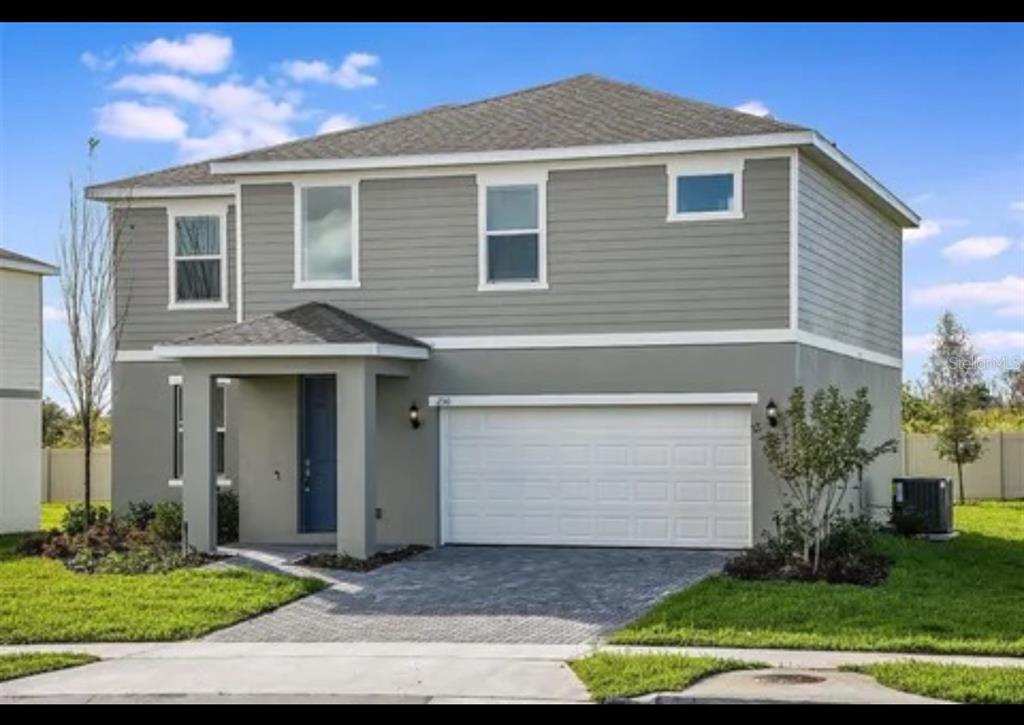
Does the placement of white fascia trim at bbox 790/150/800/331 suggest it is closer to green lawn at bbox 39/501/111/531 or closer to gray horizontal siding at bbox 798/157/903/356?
gray horizontal siding at bbox 798/157/903/356

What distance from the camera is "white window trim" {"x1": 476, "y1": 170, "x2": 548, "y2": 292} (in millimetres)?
18750

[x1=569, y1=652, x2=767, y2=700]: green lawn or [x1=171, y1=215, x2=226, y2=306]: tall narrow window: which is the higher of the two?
[x1=171, y1=215, x2=226, y2=306]: tall narrow window

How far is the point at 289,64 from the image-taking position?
14523 millimetres

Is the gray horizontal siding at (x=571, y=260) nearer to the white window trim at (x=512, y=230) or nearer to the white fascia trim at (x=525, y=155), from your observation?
the white window trim at (x=512, y=230)

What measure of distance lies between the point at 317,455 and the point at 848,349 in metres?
8.66

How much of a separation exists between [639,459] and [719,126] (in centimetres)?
473

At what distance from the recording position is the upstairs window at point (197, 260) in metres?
21.6

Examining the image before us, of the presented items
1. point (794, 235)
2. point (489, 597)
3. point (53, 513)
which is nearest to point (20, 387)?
point (53, 513)

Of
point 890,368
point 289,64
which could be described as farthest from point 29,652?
point 890,368

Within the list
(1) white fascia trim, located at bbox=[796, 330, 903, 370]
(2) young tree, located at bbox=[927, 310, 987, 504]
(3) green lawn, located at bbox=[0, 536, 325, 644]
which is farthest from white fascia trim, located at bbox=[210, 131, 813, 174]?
(2) young tree, located at bbox=[927, 310, 987, 504]

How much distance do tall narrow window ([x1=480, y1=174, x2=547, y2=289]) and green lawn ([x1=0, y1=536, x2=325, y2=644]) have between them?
559 cm

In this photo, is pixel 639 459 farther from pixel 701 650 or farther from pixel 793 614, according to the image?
pixel 701 650

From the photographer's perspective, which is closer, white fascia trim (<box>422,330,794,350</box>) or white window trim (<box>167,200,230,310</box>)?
white fascia trim (<box>422,330,794,350</box>)

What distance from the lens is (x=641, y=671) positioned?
9883 millimetres
